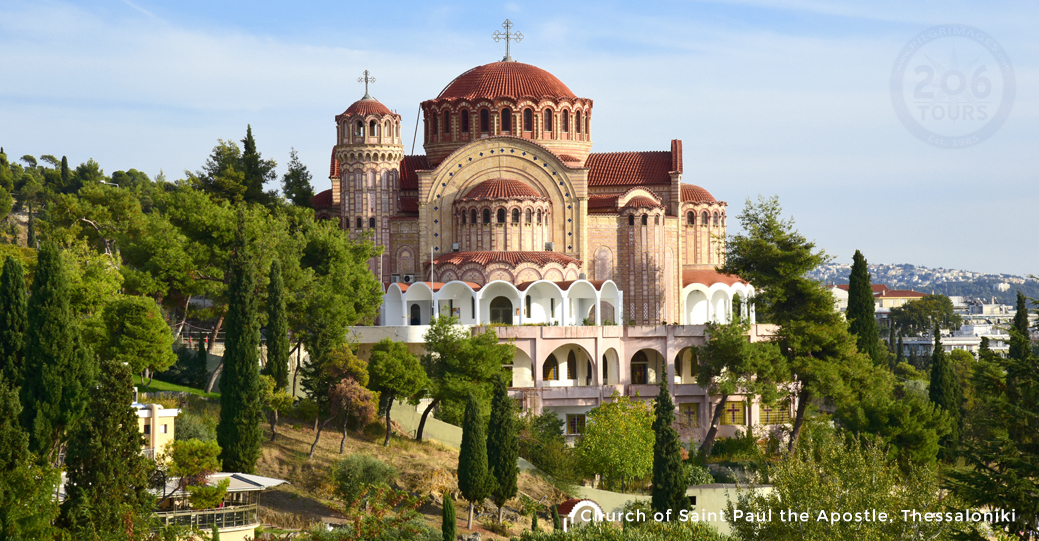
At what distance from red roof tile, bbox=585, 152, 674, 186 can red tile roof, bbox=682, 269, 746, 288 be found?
525cm

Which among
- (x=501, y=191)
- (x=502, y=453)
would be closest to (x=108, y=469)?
(x=502, y=453)

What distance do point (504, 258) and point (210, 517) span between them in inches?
1084

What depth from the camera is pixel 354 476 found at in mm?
41469

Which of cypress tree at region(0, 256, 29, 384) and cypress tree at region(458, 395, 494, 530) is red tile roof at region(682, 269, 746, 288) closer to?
cypress tree at region(458, 395, 494, 530)

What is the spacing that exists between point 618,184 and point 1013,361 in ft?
138

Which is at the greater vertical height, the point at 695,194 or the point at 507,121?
the point at 507,121

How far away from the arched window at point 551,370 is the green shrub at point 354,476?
57.1ft

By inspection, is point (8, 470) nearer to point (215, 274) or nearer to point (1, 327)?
point (1, 327)

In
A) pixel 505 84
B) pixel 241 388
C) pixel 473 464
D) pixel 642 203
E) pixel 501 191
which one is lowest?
pixel 473 464

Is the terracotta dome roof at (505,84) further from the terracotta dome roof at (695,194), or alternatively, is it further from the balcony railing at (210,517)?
the balcony railing at (210,517)

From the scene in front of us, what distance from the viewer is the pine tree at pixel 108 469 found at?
28922 millimetres

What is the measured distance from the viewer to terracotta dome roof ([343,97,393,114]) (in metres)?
63.5

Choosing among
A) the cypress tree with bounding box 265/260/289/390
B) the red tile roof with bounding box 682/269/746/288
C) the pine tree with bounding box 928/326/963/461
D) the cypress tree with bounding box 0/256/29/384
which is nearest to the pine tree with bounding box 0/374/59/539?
the cypress tree with bounding box 0/256/29/384

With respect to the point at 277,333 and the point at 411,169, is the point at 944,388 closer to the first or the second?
the point at 411,169
